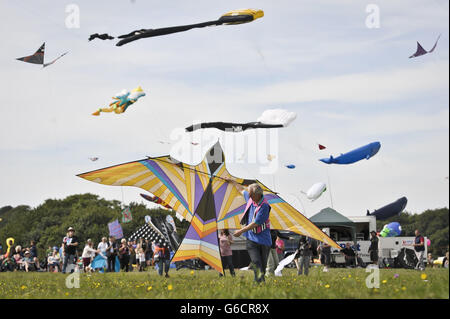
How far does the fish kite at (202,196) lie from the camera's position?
14.2m

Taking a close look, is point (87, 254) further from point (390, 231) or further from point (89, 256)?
point (390, 231)

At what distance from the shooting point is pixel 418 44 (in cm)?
1377

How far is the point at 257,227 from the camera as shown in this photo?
30.0ft

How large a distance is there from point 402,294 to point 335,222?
2384cm

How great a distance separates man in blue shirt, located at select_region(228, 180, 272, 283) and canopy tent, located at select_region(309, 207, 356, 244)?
20.8 meters

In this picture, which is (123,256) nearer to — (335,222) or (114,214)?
(335,222)

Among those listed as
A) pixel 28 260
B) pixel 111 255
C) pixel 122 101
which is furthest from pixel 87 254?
pixel 122 101

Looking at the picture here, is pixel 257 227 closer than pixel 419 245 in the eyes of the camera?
Yes

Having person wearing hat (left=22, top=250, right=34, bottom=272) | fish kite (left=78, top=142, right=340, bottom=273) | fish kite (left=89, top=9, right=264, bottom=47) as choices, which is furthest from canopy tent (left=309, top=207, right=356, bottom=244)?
fish kite (left=89, top=9, right=264, bottom=47)

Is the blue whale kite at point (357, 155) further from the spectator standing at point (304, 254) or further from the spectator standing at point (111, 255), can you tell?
the spectator standing at point (111, 255)

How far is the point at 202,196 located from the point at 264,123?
102 inches

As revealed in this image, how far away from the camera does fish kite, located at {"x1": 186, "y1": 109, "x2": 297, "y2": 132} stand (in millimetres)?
14337
